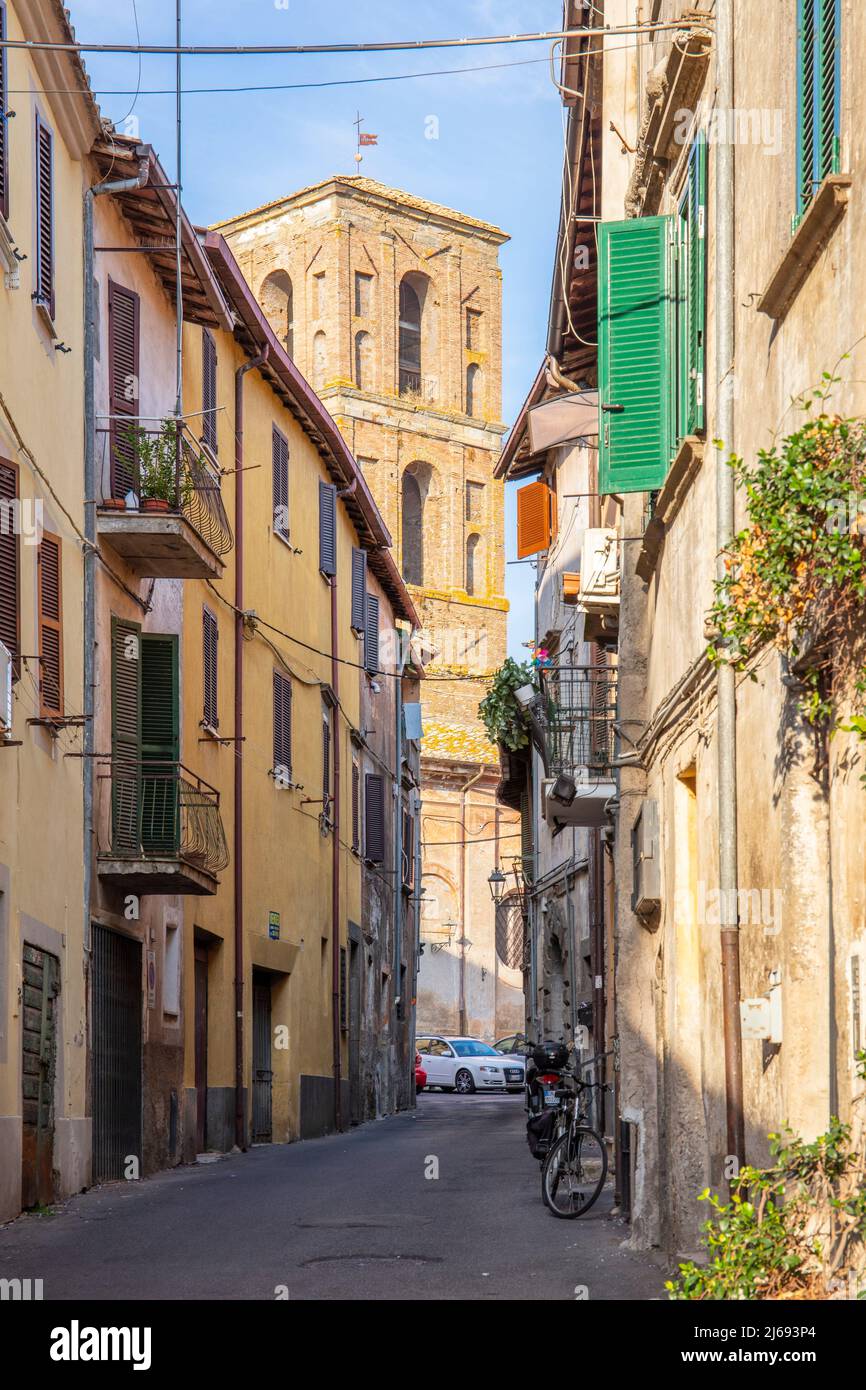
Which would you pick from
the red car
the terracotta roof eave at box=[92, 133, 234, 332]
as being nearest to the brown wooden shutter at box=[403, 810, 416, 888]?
the red car

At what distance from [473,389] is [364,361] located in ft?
13.6

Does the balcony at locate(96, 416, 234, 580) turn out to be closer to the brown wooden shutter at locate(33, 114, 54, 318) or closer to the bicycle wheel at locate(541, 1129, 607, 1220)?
the brown wooden shutter at locate(33, 114, 54, 318)

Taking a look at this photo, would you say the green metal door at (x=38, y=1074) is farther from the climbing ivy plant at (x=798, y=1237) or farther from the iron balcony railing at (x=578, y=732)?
the climbing ivy plant at (x=798, y=1237)

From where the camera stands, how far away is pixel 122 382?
1939 cm

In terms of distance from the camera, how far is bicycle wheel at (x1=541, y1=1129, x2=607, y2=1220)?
1460cm

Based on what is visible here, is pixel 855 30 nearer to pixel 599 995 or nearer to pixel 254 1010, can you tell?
pixel 599 995

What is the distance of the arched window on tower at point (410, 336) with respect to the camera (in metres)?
68.2

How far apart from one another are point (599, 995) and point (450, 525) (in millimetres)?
47007

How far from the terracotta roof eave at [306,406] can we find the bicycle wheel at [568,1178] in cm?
1092

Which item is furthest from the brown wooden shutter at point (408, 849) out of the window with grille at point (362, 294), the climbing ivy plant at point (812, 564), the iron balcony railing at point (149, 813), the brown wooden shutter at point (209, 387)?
the climbing ivy plant at point (812, 564)

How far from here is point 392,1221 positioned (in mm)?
13977

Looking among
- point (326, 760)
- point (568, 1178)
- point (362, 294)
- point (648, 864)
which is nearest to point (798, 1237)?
point (648, 864)

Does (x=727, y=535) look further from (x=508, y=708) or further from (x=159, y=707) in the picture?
(x=508, y=708)

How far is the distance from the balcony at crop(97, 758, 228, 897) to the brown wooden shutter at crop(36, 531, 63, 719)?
1771 mm
